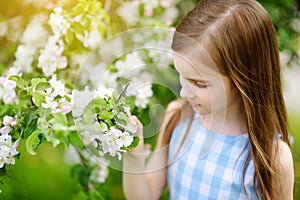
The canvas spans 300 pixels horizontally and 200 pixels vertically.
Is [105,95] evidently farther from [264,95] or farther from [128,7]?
[128,7]

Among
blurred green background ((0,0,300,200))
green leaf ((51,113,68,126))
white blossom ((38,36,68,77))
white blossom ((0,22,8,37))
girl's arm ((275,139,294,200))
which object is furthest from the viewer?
blurred green background ((0,0,300,200))

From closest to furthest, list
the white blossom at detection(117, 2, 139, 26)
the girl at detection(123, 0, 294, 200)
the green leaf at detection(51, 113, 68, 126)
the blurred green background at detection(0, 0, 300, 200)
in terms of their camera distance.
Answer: the green leaf at detection(51, 113, 68, 126) < the girl at detection(123, 0, 294, 200) < the white blossom at detection(117, 2, 139, 26) < the blurred green background at detection(0, 0, 300, 200)

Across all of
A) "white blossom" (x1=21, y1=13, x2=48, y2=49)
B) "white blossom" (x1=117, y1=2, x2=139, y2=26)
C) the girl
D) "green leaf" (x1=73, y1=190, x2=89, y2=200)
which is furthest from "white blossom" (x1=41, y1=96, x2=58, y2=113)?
"white blossom" (x1=117, y1=2, x2=139, y2=26)

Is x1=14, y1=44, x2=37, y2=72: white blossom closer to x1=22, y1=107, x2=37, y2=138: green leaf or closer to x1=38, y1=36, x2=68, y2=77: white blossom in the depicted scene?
x1=38, y1=36, x2=68, y2=77: white blossom

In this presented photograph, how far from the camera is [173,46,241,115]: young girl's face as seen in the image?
4.25ft

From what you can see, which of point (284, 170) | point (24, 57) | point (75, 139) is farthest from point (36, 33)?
point (284, 170)

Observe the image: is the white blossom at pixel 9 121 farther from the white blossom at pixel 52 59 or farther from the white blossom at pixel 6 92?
the white blossom at pixel 52 59

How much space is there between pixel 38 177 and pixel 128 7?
2.49ft

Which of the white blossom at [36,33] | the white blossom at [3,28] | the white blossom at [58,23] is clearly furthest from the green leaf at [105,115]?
the white blossom at [3,28]

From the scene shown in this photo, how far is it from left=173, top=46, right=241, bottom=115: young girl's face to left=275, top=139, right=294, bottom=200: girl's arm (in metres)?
0.22

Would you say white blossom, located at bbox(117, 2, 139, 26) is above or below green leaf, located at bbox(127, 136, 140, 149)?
below

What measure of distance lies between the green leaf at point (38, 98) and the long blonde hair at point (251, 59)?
35cm

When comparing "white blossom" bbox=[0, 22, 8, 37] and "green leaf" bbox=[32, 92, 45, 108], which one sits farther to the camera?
"white blossom" bbox=[0, 22, 8, 37]

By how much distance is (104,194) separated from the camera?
6.12 ft
